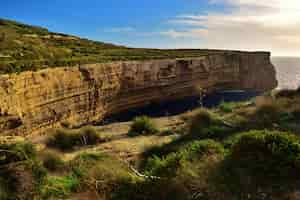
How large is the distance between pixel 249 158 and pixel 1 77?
16688 mm

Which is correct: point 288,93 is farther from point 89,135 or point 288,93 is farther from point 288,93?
point 89,135

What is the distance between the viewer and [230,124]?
1380 cm

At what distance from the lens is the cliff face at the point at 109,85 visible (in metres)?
19.6

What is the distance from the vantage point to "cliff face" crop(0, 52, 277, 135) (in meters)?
19.6

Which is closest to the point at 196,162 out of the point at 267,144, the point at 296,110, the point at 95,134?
the point at 267,144

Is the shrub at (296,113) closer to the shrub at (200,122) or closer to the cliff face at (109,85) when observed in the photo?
the shrub at (200,122)

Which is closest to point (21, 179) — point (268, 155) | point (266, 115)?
point (268, 155)

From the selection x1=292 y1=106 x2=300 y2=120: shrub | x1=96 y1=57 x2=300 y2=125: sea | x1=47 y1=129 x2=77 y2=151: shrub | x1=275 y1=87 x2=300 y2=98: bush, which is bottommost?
x1=96 y1=57 x2=300 y2=125: sea

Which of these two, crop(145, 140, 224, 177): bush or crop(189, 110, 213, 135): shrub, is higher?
crop(145, 140, 224, 177): bush

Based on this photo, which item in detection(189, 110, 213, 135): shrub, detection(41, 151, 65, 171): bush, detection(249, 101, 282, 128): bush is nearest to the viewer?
detection(41, 151, 65, 171): bush

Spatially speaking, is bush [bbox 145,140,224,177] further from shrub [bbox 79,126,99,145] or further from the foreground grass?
shrub [bbox 79,126,99,145]

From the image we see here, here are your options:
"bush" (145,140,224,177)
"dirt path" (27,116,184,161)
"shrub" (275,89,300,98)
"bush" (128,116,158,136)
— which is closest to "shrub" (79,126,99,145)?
"dirt path" (27,116,184,161)

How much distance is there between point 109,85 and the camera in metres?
29.2

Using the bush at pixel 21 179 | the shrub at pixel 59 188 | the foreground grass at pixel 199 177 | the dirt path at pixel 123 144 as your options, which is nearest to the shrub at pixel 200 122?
the dirt path at pixel 123 144
